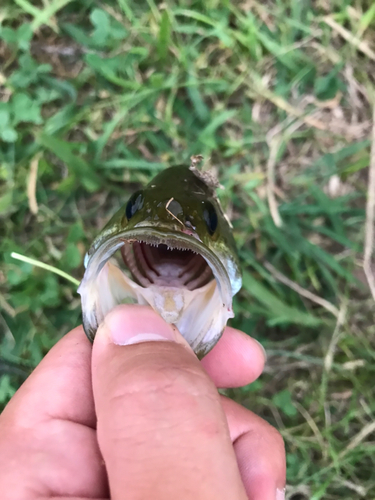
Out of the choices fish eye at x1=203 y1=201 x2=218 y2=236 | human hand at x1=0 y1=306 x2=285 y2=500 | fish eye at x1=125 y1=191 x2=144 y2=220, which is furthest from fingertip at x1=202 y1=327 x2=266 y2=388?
fish eye at x1=125 y1=191 x2=144 y2=220

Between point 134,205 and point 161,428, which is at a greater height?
point 134,205

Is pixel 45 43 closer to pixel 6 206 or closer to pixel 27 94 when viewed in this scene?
pixel 27 94

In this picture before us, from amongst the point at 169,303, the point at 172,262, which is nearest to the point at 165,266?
the point at 172,262

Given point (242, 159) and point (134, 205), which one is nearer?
point (134, 205)

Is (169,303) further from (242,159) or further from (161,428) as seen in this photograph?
(242,159)

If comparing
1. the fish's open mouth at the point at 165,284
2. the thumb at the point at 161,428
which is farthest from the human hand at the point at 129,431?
the fish's open mouth at the point at 165,284

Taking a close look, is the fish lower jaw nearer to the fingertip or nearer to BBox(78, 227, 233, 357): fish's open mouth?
BBox(78, 227, 233, 357): fish's open mouth

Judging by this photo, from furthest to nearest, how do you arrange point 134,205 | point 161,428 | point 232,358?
1. point 232,358
2. point 134,205
3. point 161,428
